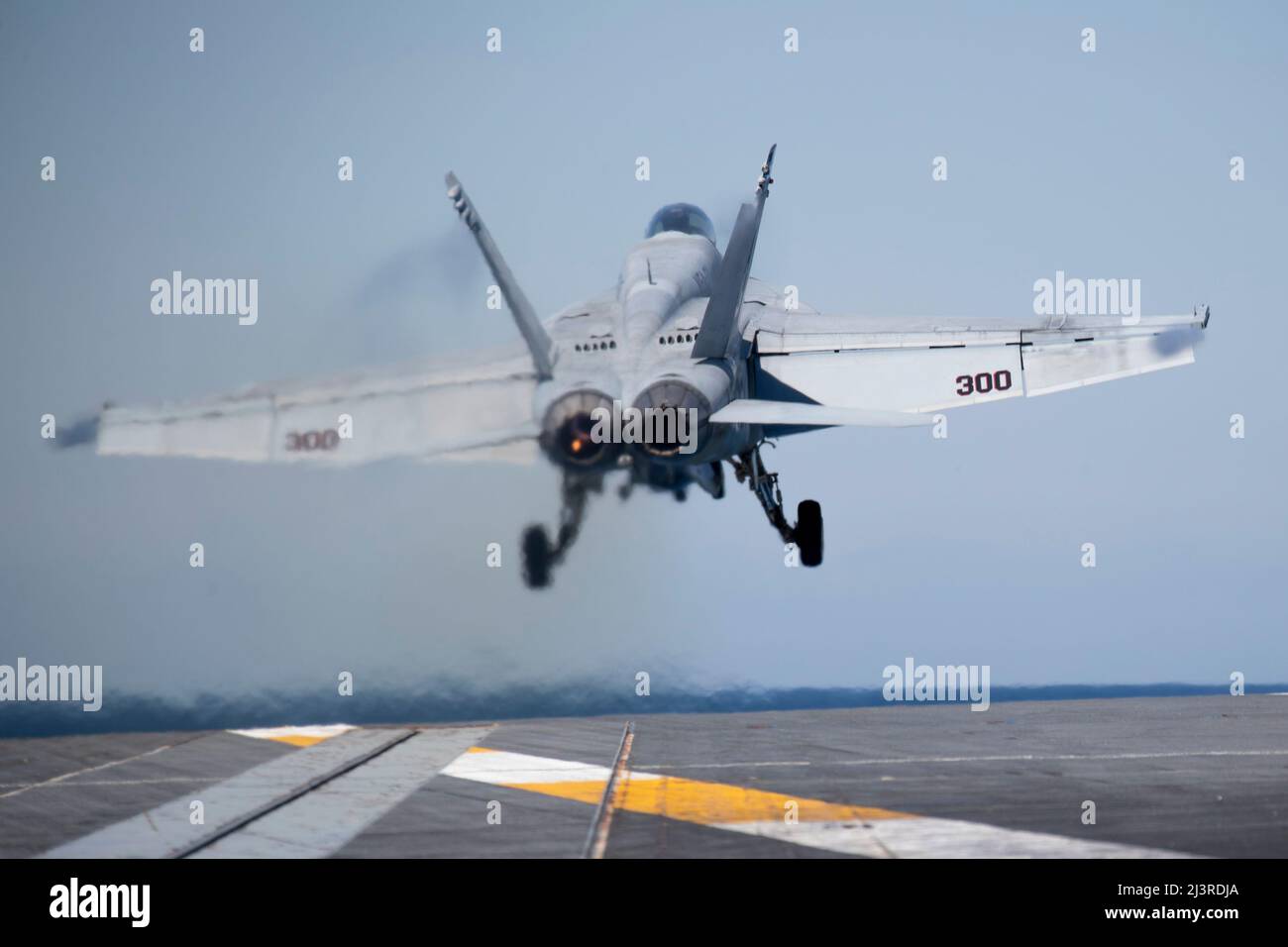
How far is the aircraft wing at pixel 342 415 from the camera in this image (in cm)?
2111

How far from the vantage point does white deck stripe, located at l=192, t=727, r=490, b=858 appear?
14.6 meters

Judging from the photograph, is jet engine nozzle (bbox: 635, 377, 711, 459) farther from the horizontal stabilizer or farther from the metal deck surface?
the metal deck surface

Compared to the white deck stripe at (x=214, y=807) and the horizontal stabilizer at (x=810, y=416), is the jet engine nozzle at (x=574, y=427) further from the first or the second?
the white deck stripe at (x=214, y=807)

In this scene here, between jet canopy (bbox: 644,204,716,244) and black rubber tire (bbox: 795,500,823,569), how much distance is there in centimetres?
578

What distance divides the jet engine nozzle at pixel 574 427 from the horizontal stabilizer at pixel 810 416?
1670mm

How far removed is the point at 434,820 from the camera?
16438mm

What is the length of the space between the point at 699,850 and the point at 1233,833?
5118 mm

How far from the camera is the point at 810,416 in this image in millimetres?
20141

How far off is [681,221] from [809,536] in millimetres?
6647

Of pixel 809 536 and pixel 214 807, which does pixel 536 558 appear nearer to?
pixel 809 536

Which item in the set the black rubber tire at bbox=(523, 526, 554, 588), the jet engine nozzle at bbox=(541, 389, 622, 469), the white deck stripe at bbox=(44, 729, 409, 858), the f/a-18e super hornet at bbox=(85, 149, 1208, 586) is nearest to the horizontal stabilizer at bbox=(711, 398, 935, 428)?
the f/a-18e super hornet at bbox=(85, 149, 1208, 586)

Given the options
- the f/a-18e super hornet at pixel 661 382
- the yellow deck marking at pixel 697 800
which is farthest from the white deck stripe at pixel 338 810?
the f/a-18e super hornet at pixel 661 382
